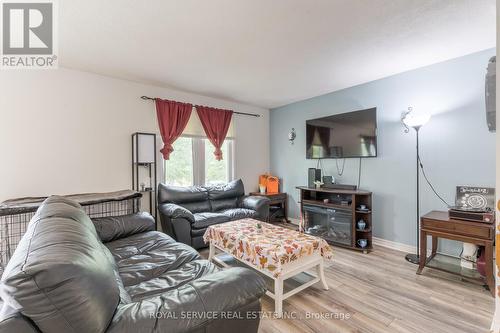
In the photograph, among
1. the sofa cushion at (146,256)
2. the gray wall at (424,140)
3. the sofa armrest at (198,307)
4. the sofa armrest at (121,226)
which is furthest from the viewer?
the gray wall at (424,140)

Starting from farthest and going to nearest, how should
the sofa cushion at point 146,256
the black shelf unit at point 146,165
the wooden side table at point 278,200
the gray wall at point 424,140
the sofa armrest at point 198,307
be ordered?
the wooden side table at point 278,200
the black shelf unit at point 146,165
the gray wall at point 424,140
the sofa cushion at point 146,256
the sofa armrest at point 198,307

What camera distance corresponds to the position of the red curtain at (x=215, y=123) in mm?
3973

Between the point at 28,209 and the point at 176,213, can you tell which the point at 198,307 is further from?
the point at 28,209

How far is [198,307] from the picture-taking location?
1.00m

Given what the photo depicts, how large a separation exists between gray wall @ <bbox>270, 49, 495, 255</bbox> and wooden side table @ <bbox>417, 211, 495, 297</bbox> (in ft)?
1.64

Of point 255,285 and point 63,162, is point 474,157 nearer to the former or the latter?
point 255,285

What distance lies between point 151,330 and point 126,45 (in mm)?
2491

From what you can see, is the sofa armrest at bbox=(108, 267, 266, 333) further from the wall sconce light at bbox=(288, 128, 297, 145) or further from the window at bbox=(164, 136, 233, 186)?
the wall sconce light at bbox=(288, 128, 297, 145)

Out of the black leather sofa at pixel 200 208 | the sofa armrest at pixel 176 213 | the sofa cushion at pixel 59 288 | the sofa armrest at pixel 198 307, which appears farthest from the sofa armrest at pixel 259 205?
the sofa cushion at pixel 59 288

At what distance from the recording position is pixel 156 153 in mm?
3592

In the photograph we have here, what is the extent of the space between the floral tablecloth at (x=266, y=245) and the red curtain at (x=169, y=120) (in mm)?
1652

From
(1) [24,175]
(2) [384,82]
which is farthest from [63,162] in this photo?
(2) [384,82]

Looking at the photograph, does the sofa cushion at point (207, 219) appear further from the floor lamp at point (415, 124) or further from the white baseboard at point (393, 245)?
the floor lamp at point (415, 124)

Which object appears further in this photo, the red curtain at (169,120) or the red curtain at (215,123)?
the red curtain at (215,123)
